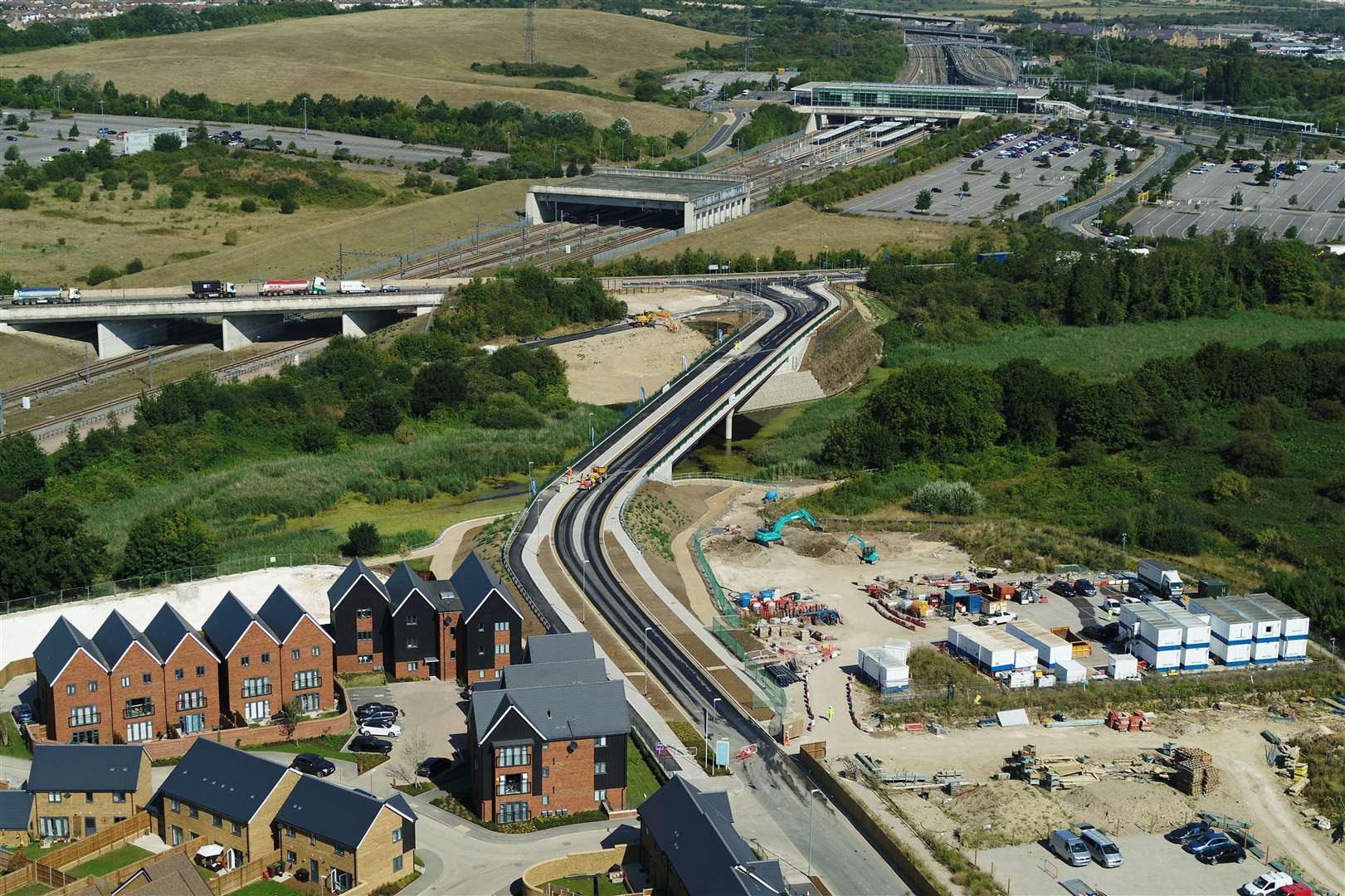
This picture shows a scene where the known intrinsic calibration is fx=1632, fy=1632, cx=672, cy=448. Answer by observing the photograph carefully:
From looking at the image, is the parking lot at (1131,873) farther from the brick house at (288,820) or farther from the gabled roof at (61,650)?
the gabled roof at (61,650)

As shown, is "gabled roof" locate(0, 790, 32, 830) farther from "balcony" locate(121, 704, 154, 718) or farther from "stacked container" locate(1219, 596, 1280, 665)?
"stacked container" locate(1219, 596, 1280, 665)

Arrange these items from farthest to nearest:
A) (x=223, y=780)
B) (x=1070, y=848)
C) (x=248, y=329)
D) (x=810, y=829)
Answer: (x=248, y=329)
(x=810, y=829)
(x=1070, y=848)
(x=223, y=780)

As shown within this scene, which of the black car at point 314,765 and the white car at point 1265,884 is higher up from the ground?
the black car at point 314,765

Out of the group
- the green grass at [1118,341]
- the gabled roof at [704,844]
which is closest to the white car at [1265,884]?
the gabled roof at [704,844]

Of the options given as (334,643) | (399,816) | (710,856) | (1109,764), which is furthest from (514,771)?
(1109,764)

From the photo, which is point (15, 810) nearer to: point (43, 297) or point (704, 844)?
point (704, 844)

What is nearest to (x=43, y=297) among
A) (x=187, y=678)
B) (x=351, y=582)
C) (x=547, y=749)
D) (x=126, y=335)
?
(x=126, y=335)
